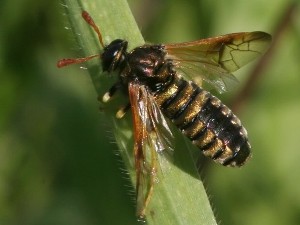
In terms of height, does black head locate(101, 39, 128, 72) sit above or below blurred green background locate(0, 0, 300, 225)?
above

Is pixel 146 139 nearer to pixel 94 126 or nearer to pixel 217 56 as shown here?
pixel 217 56

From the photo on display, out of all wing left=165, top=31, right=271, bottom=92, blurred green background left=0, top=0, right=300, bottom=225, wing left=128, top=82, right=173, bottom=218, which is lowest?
blurred green background left=0, top=0, right=300, bottom=225

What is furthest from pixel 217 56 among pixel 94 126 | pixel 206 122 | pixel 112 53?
pixel 94 126

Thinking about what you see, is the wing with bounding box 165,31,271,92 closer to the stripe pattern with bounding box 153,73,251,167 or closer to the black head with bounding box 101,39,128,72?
the stripe pattern with bounding box 153,73,251,167

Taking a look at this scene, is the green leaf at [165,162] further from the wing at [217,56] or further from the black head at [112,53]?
the wing at [217,56]

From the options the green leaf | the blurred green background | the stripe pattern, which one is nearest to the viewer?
the green leaf

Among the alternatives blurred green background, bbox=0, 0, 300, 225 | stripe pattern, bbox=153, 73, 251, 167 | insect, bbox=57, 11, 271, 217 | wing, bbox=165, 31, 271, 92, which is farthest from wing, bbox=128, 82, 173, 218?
blurred green background, bbox=0, 0, 300, 225
